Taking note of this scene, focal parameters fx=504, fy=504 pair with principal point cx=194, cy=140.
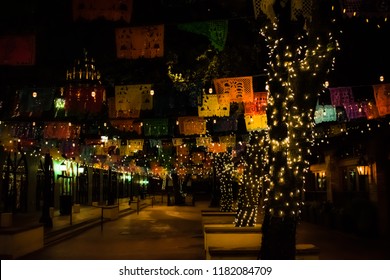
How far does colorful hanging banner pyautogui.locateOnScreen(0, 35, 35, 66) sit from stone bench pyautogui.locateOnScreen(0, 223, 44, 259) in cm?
Answer: 491

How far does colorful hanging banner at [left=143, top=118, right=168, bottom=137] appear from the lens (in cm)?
1988

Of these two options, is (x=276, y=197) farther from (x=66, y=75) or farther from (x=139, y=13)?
(x=66, y=75)

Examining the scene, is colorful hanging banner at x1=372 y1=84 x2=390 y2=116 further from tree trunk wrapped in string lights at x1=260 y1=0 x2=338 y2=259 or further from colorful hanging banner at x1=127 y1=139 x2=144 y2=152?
colorful hanging banner at x1=127 y1=139 x2=144 y2=152

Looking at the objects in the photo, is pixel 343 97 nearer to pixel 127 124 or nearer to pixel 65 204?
pixel 127 124

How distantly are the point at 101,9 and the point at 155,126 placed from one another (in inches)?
414

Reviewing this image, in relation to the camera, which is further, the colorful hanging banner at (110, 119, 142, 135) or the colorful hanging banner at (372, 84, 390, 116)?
the colorful hanging banner at (110, 119, 142, 135)

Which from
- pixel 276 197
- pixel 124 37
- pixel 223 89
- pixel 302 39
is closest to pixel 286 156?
pixel 276 197

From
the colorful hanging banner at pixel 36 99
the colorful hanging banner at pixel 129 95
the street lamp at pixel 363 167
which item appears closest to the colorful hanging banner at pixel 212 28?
the colorful hanging banner at pixel 129 95

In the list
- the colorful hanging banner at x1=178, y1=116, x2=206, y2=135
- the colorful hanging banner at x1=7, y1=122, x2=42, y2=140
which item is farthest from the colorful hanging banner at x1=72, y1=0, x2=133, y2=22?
the colorful hanging banner at x1=7, y1=122, x2=42, y2=140

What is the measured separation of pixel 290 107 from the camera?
8.32 meters

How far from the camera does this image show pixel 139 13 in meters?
13.6

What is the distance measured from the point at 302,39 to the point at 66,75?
11.5 metres

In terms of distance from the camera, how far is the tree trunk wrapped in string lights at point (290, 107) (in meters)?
8.02

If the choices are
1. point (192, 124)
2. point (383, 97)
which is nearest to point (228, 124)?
point (192, 124)
